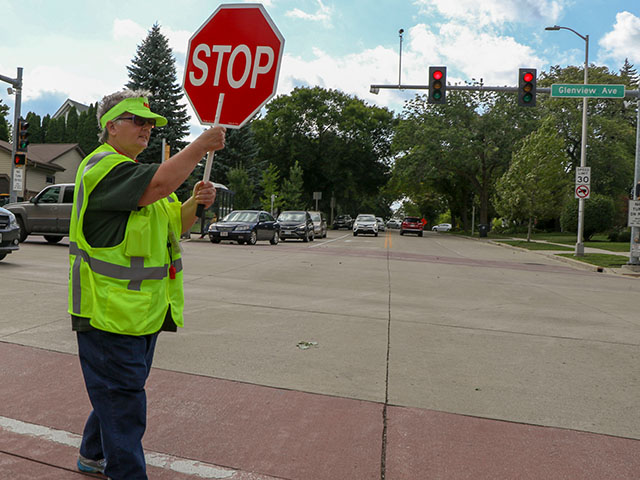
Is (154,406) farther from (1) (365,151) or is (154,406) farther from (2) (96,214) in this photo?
(1) (365,151)

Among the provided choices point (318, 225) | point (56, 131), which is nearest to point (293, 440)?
point (318, 225)

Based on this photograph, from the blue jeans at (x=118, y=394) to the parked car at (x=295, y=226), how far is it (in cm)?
2585

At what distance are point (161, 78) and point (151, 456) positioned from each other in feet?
142

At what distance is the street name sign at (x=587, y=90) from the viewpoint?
56.4 ft

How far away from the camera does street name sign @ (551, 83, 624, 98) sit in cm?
1720

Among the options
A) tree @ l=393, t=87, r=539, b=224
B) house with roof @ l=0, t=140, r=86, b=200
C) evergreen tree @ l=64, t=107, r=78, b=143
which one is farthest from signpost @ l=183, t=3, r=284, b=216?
evergreen tree @ l=64, t=107, r=78, b=143

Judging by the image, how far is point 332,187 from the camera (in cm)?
6300

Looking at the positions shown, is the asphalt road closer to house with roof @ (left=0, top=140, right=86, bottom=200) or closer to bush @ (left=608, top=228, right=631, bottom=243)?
bush @ (left=608, top=228, right=631, bottom=243)

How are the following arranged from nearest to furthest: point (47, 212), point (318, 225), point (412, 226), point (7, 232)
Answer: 1. point (7, 232)
2. point (47, 212)
3. point (318, 225)
4. point (412, 226)

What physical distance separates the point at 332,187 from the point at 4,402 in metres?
59.6

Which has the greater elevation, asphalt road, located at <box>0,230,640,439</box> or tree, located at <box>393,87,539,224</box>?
tree, located at <box>393,87,539,224</box>

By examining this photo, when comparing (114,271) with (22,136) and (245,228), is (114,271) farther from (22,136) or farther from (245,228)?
(22,136)

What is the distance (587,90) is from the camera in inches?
691

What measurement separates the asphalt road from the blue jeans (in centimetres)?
197
